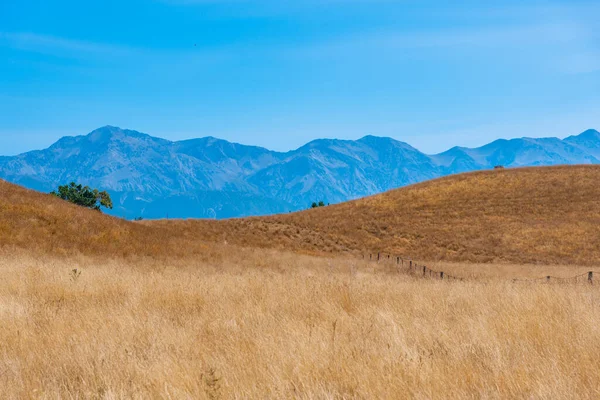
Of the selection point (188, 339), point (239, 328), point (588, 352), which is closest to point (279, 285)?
point (239, 328)

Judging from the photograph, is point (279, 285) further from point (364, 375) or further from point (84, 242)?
point (84, 242)

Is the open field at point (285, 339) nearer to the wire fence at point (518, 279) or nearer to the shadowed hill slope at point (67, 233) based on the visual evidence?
the wire fence at point (518, 279)

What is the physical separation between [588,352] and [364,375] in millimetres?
2525

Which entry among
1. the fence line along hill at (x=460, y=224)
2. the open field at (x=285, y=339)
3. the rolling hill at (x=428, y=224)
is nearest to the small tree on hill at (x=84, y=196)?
the rolling hill at (x=428, y=224)

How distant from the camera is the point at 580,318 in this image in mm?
6863

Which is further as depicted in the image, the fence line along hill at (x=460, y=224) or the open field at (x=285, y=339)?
the fence line along hill at (x=460, y=224)

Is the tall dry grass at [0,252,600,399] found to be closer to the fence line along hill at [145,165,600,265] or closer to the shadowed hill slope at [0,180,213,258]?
the shadowed hill slope at [0,180,213,258]

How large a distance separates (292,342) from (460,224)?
64.1 metres

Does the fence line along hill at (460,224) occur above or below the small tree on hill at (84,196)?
below

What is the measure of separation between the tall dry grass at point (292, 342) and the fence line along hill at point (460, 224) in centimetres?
4283

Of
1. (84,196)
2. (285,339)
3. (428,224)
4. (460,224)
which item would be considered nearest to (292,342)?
(285,339)

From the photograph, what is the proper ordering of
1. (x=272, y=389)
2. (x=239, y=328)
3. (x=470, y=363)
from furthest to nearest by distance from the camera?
1. (x=239, y=328)
2. (x=470, y=363)
3. (x=272, y=389)

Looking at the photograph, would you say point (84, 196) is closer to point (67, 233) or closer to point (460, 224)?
point (460, 224)

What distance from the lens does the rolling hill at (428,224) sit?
1104 inches
